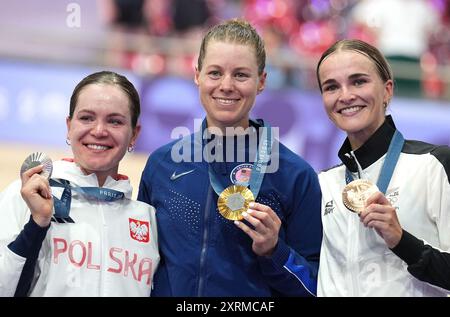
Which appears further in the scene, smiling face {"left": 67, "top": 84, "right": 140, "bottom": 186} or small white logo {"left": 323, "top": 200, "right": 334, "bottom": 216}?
small white logo {"left": 323, "top": 200, "right": 334, "bottom": 216}

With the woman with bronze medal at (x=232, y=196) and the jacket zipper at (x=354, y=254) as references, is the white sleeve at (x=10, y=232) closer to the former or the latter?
the woman with bronze medal at (x=232, y=196)

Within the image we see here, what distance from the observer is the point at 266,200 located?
119 inches

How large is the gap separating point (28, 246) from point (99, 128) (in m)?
0.51

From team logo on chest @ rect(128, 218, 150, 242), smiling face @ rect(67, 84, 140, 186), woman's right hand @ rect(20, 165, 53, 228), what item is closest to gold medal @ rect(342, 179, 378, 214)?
team logo on chest @ rect(128, 218, 150, 242)

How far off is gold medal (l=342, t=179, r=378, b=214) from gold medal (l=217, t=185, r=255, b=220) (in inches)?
13.1

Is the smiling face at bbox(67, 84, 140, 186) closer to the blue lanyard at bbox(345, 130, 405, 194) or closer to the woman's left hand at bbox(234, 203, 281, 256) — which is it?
the woman's left hand at bbox(234, 203, 281, 256)

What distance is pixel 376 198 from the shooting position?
272 centimetres

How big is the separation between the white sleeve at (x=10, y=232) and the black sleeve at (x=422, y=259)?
128 cm

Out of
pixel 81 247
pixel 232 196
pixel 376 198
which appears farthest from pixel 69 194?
pixel 376 198

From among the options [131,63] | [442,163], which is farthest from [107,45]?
[442,163]

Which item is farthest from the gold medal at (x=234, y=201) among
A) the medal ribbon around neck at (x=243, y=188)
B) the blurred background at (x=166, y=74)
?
the blurred background at (x=166, y=74)

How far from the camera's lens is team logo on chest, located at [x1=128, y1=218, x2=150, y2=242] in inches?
116

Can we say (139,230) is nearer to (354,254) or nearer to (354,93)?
(354,254)
